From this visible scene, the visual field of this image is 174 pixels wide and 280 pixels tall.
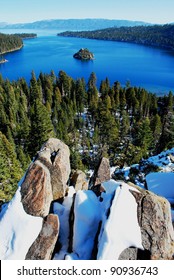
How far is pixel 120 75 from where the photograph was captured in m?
147

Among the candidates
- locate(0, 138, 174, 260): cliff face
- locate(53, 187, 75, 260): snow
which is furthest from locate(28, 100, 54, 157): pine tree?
locate(0, 138, 174, 260): cliff face

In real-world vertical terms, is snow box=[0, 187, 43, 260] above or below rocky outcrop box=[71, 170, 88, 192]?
above

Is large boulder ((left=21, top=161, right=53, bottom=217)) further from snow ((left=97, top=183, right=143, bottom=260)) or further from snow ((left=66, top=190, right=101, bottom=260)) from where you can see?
snow ((left=97, top=183, right=143, bottom=260))

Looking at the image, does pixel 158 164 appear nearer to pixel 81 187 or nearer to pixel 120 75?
pixel 81 187

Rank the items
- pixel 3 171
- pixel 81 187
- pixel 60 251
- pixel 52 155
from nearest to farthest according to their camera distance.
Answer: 1. pixel 60 251
2. pixel 52 155
3. pixel 81 187
4. pixel 3 171

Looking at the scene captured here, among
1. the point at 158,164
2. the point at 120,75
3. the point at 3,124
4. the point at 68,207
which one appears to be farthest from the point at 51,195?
the point at 120,75

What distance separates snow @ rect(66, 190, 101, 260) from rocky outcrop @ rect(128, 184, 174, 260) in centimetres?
254

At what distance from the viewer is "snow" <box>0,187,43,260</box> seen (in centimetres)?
1120

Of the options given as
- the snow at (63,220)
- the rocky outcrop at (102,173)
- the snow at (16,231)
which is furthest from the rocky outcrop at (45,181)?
the rocky outcrop at (102,173)

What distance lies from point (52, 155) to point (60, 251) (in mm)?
7510

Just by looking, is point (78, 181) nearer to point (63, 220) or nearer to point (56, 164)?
point (56, 164)

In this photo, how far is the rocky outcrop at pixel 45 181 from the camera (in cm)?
1360

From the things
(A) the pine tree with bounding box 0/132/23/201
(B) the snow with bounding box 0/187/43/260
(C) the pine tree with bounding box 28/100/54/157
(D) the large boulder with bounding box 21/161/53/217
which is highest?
(D) the large boulder with bounding box 21/161/53/217

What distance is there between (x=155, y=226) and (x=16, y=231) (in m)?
7.71
